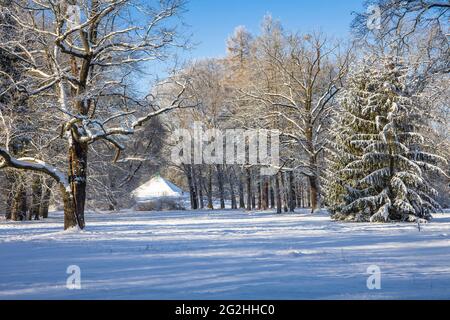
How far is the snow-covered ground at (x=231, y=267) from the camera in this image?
21.2 ft

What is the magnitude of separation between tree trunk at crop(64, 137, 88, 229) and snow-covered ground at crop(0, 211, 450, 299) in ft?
12.9

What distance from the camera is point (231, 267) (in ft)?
27.7

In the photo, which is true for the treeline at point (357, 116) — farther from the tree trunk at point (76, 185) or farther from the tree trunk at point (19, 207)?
the tree trunk at point (19, 207)

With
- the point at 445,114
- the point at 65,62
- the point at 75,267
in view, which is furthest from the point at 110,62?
the point at 445,114

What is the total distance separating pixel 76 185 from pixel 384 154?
1410 centimetres

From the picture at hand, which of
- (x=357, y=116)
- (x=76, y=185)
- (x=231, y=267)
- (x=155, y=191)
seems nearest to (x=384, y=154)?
(x=357, y=116)

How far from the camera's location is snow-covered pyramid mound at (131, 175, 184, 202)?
50.8 m

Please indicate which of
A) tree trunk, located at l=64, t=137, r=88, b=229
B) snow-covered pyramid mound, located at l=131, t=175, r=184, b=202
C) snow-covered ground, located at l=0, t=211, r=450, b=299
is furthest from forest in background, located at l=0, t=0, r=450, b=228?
snow-covered pyramid mound, located at l=131, t=175, r=184, b=202

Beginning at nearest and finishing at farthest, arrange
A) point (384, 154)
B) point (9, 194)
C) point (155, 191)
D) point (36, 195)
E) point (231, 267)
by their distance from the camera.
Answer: point (231, 267) → point (384, 154) → point (36, 195) → point (9, 194) → point (155, 191)

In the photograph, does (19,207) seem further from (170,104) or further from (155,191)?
(155,191)

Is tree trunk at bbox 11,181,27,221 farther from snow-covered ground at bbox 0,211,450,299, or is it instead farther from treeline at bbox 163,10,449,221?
snow-covered ground at bbox 0,211,450,299

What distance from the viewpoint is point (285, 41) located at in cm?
3312

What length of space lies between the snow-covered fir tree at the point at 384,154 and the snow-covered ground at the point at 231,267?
22.6ft

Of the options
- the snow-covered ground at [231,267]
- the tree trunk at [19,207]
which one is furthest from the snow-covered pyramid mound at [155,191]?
the snow-covered ground at [231,267]
